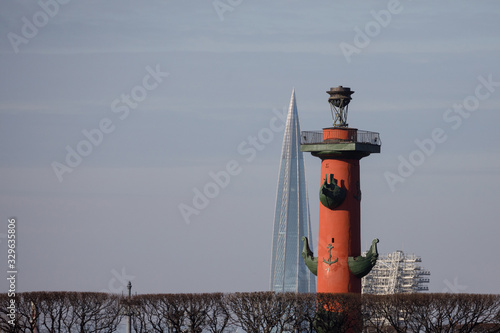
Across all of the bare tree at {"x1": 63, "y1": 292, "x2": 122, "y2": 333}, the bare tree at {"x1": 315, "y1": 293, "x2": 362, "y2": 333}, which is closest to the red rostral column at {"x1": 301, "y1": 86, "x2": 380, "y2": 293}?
the bare tree at {"x1": 315, "y1": 293, "x2": 362, "y2": 333}

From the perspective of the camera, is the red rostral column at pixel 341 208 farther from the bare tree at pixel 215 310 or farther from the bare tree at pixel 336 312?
the bare tree at pixel 215 310

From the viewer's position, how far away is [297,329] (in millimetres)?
75188

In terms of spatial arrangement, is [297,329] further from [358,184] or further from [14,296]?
[14,296]

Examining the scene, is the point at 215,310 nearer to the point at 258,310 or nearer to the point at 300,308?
the point at 258,310

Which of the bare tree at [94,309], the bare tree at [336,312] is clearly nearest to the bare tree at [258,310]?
the bare tree at [336,312]

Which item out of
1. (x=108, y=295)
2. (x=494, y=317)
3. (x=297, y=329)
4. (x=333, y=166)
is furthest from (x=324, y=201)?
(x=108, y=295)

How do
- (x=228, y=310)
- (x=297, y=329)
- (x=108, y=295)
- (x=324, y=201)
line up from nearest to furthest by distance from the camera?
(x=324, y=201) → (x=297, y=329) → (x=228, y=310) → (x=108, y=295)

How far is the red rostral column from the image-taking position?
69.4m

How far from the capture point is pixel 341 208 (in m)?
69.7

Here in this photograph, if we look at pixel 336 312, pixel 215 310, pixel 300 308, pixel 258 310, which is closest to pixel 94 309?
pixel 215 310

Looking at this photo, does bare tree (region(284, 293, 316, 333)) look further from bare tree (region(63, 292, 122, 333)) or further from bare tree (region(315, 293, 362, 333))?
bare tree (region(63, 292, 122, 333))

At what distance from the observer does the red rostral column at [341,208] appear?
69375 millimetres

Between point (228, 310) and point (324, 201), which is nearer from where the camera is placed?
point (324, 201)

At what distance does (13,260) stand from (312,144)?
65.7 feet
